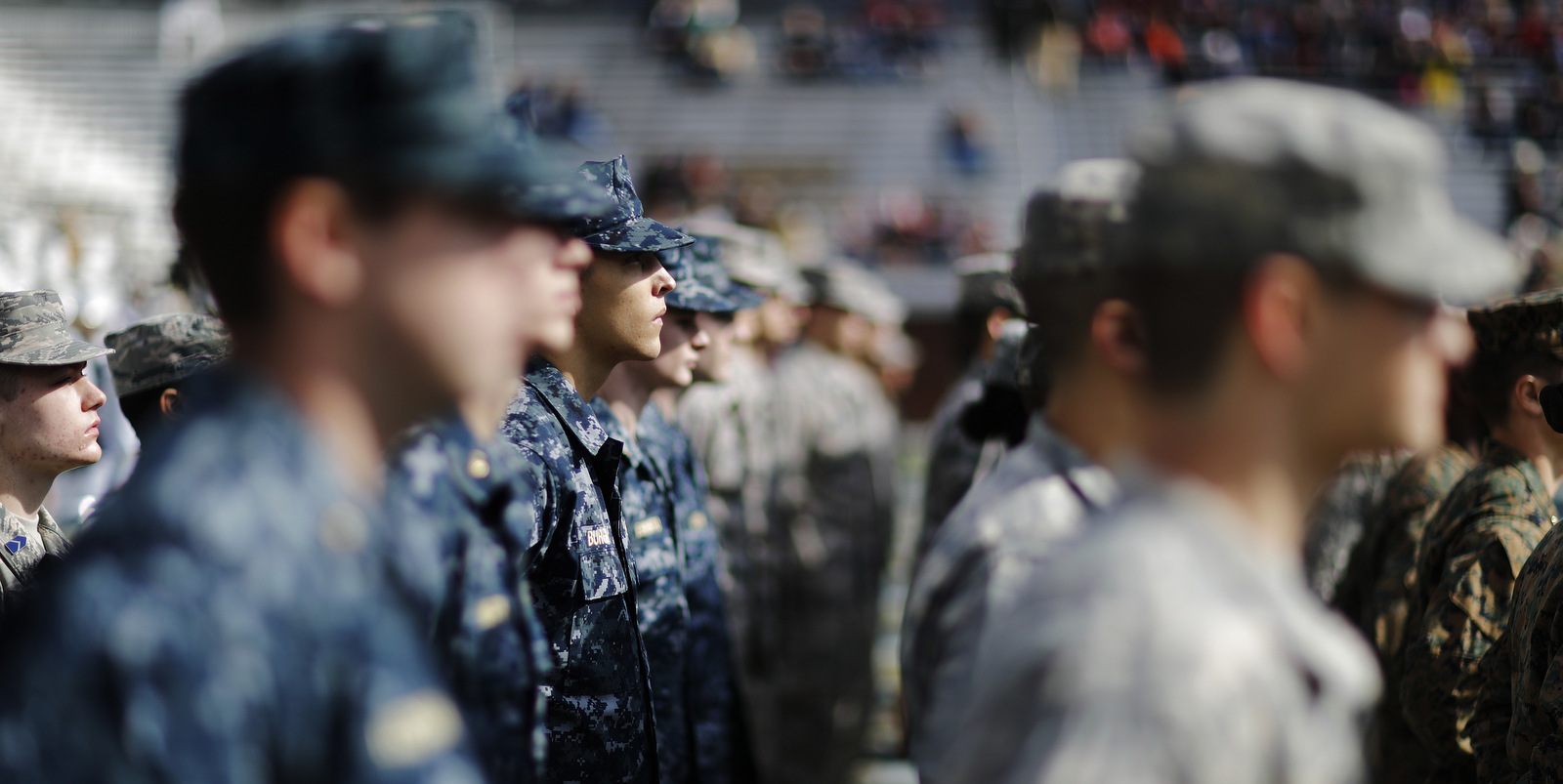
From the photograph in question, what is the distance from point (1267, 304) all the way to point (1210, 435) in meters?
0.16

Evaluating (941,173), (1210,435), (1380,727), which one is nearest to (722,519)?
(1380,727)

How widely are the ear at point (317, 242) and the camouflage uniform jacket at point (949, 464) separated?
392 cm

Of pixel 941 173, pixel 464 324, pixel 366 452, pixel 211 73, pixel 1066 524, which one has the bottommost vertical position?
pixel 941 173

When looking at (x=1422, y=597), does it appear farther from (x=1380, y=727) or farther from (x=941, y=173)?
(x=941, y=173)

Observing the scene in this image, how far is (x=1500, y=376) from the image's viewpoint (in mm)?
3748

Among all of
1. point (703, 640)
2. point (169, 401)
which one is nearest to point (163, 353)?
point (169, 401)

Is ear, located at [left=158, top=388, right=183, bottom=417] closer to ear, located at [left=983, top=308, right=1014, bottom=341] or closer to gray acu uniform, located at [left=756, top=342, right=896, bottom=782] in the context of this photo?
ear, located at [left=983, top=308, right=1014, bottom=341]

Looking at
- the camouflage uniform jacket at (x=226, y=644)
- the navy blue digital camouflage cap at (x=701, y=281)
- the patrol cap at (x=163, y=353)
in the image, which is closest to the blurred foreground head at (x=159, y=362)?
the patrol cap at (x=163, y=353)

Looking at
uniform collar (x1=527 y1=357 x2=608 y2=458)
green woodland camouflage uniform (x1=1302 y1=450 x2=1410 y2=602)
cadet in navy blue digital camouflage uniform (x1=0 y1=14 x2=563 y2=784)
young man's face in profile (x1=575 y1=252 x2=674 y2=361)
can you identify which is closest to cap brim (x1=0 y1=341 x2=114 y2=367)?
uniform collar (x1=527 y1=357 x2=608 y2=458)

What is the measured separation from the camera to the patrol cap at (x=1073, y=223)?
203 centimetres

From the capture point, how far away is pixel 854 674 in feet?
25.4

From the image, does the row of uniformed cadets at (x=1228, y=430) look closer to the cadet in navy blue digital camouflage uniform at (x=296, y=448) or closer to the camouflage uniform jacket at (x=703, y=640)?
the cadet in navy blue digital camouflage uniform at (x=296, y=448)

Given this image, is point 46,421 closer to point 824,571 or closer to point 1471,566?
point 1471,566

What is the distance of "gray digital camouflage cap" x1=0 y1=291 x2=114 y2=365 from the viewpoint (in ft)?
11.2
